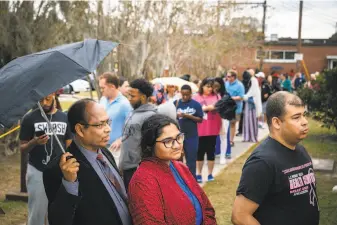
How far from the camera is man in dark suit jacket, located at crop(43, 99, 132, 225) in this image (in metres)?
2.84

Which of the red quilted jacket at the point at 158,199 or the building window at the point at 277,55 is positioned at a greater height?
the red quilted jacket at the point at 158,199

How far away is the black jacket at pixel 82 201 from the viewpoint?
2822 millimetres

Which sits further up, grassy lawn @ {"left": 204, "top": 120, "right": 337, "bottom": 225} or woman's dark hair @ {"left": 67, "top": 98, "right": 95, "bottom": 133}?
woman's dark hair @ {"left": 67, "top": 98, "right": 95, "bottom": 133}

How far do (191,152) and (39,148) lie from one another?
3.28 m

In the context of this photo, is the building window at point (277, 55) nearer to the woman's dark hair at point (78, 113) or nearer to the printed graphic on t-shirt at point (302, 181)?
the printed graphic on t-shirt at point (302, 181)

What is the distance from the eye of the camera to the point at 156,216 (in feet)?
9.72

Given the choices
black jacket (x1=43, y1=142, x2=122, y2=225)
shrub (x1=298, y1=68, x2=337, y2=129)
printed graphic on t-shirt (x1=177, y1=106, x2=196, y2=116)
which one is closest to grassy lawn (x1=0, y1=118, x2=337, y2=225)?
shrub (x1=298, y1=68, x2=337, y2=129)

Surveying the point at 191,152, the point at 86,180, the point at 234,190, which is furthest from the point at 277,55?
the point at 86,180

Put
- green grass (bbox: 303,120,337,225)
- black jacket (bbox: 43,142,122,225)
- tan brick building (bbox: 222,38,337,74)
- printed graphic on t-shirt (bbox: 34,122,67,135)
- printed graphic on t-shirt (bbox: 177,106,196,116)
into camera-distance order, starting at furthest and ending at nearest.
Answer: tan brick building (bbox: 222,38,337,74) < printed graphic on t-shirt (bbox: 177,106,196,116) < green grass (bbox: 303,120,337,225) < printed graphic on t-shirt (bbox: 34,122,67,135) < black jacket (bbox: 43,142,122,225)

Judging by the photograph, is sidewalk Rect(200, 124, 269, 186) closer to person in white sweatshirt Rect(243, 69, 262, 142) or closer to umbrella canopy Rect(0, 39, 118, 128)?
person in white sweatshirt Rect(243, 69, 262, 142)

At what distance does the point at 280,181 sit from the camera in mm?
3016

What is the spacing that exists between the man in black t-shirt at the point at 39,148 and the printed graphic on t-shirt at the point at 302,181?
243 centimetres

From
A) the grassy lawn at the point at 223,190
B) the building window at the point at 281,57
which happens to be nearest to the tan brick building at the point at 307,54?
the building window at the point at 281,57

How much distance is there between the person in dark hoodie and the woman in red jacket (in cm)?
205
